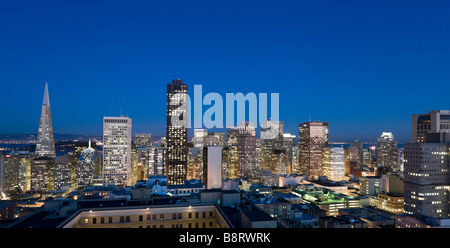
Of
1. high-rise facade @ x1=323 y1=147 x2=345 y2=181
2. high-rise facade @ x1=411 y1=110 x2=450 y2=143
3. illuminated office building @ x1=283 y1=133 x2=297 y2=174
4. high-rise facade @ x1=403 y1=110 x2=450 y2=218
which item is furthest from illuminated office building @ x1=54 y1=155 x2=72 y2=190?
high-rise facade @ x1=411 y1=110 x2=450 y2=143

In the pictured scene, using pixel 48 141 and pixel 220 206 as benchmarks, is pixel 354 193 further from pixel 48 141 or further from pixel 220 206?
pixel 48 141

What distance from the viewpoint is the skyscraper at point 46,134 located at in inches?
2566

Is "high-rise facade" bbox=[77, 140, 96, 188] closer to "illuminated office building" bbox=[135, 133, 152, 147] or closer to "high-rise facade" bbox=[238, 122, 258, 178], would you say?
"high-rise facade" bbox=[238, 122, 258, 178]

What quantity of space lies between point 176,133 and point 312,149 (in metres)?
30.6

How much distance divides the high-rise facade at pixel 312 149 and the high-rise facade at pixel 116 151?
37634 mm

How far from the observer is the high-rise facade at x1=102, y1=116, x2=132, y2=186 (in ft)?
157

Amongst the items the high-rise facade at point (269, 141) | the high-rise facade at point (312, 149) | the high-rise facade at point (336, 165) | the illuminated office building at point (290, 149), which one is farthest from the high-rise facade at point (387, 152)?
the high-rise facade at point (269, 141)

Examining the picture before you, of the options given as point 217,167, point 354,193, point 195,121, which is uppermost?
point 195,121

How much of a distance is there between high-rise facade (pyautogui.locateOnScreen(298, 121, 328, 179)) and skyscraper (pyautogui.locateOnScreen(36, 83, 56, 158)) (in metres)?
57.7

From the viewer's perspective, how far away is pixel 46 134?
223 ft

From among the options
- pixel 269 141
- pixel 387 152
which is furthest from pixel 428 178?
pixel 269 141

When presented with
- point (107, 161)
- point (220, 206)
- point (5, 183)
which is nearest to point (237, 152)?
point (107, 161)
